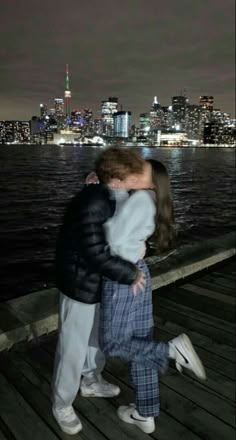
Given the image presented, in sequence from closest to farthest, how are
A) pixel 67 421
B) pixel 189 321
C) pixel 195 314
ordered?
pixel 67 421
pixel 189 321
pixel 195 314

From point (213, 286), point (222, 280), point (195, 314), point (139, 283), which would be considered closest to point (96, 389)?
point (139, 283)

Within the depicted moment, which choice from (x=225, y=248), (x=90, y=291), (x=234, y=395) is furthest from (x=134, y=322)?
(x=225, y=248)

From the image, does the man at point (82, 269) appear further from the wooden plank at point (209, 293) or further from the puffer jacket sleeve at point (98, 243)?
the wooden plank at point (209, 293)

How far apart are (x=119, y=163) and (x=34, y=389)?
6.84ft

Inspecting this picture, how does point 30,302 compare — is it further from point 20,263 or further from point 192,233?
point 192,233

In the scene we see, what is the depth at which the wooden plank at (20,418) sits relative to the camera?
9.05ft

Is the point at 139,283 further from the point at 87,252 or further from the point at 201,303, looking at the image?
the point at 201,303

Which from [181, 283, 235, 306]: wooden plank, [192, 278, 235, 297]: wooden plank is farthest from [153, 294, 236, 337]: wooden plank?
[192, 278, 235, 297]: wooden plank

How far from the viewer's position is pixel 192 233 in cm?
1805

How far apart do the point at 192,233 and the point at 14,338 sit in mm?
14924

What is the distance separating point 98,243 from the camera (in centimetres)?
237

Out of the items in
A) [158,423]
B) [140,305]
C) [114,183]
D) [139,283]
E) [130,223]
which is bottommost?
[158,423]

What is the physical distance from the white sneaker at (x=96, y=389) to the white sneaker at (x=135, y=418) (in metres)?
0.22

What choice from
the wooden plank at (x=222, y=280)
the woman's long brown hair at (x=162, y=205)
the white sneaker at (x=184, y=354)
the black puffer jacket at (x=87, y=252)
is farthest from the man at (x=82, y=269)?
the wooden plank at (x=222, y=280)
